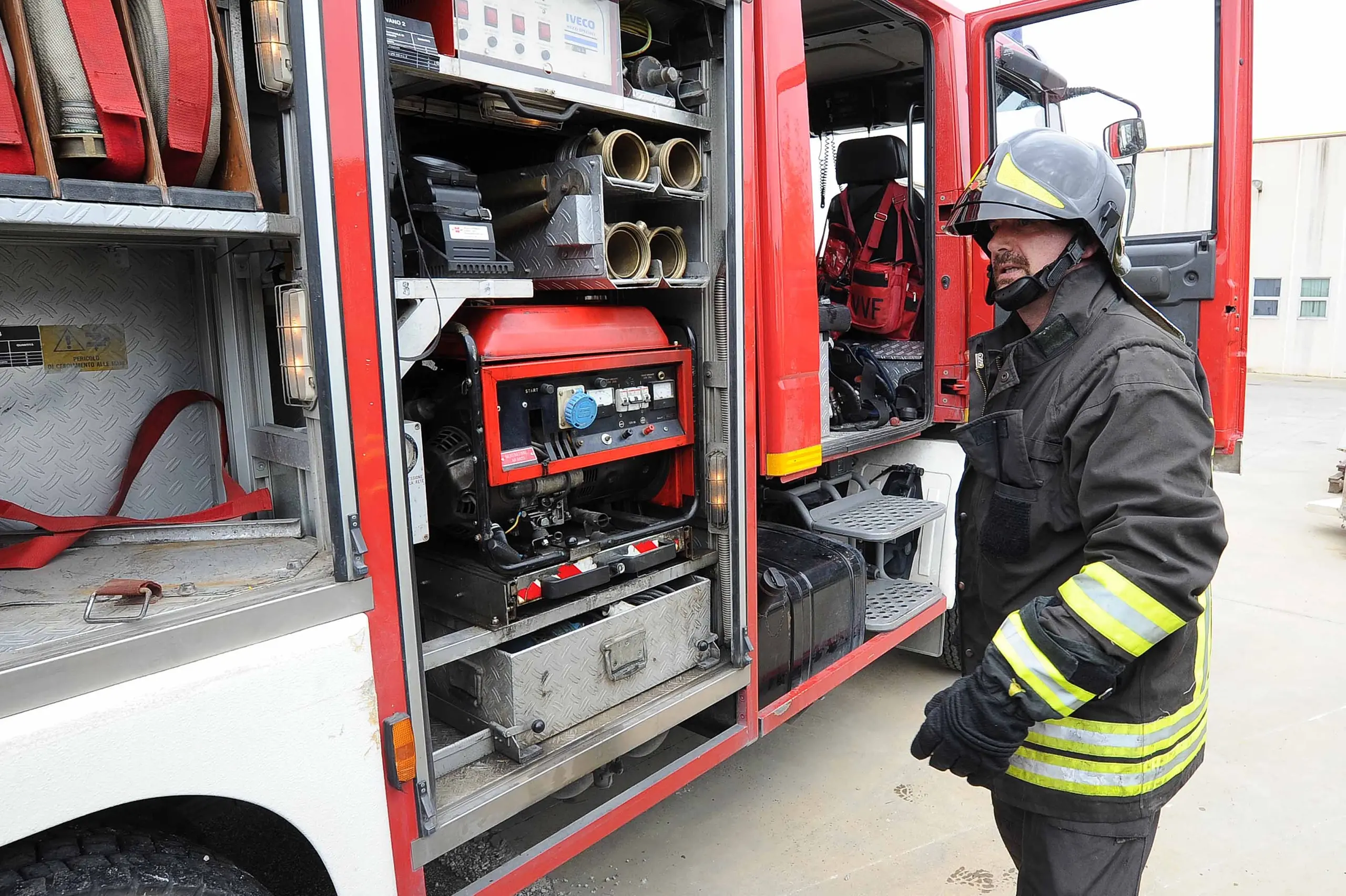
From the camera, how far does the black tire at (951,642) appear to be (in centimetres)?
405

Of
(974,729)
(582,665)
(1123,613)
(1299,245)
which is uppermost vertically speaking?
(1299,245)

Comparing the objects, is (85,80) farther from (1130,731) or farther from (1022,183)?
(1130,731)

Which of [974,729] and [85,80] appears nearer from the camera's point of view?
[85,80]

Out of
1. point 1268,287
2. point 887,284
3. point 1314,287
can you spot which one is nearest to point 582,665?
point 887,284

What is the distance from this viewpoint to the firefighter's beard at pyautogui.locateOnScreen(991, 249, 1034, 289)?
1.90 metres

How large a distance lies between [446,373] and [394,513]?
58 cm

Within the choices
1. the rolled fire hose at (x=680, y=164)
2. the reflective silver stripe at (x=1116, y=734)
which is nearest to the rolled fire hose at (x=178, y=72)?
the rolled fire hose at (x=680, y=164)

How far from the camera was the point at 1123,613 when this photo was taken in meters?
1.51

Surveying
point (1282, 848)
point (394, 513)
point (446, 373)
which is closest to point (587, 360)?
point (446, 373)

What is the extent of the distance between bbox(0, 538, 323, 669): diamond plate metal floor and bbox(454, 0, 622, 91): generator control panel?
111cm

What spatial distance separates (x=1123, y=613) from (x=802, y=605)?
1528 millimetres

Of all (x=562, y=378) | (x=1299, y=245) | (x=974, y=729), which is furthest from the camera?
(x=1299, y=245)

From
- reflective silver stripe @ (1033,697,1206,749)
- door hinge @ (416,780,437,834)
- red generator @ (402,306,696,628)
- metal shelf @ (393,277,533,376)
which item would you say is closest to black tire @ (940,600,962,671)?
red generator @ (402,306,696,628)

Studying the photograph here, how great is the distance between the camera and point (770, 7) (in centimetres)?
260
